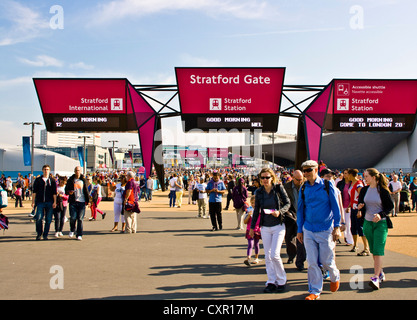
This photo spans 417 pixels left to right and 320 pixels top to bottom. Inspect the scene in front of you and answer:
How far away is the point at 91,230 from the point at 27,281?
6.56 meters

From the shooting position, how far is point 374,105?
22.6m

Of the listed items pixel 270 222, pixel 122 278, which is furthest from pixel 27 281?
pixel 270 222

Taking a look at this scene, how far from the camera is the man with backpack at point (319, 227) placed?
548 cm

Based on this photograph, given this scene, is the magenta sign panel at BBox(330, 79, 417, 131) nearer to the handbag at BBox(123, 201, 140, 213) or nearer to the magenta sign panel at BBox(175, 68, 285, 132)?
the magenta sign panel at BBox(175, 68, 285, 132)

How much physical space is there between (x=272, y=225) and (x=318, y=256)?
79 centimetres

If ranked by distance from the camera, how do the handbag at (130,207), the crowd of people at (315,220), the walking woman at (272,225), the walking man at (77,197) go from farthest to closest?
1. the handbag at (130,207)
2. the walking man at (77,197)
3. the walking woman at (272,225)
4. the crowd of people at (315,220)

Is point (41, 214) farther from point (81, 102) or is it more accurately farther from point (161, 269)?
point (81, 102)

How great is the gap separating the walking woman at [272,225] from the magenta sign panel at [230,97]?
15.7m

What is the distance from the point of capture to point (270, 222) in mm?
6070

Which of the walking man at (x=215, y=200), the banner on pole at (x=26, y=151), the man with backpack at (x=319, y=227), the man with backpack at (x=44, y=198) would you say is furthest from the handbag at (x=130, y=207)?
the banner on pole at (x=26, y=151)

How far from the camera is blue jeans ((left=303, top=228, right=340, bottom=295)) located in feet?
17.8

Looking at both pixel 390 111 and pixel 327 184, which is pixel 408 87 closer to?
pixel 390 111

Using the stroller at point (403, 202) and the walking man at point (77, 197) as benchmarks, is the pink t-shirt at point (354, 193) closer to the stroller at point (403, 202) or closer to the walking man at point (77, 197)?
the walking man at point (77, 197)

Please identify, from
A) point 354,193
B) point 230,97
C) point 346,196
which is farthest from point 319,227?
point 230,97
